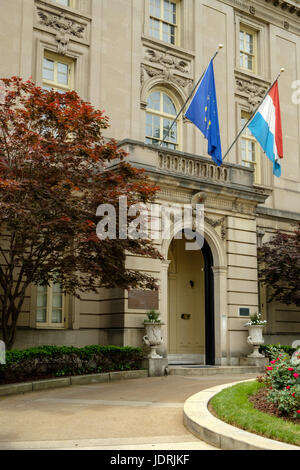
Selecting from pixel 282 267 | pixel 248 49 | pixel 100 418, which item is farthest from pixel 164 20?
pixel 100 418

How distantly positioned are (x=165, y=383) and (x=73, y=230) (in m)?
5.32

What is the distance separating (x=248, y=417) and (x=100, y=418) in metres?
2.99

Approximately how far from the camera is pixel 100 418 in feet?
34.1

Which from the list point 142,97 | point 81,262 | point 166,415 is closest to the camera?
point 166,415

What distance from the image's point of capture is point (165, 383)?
16.3 metres

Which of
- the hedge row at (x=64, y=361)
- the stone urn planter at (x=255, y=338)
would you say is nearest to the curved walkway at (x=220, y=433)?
the hedge row at (x=64, y=361)

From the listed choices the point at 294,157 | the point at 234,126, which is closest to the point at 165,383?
the point at 234,126

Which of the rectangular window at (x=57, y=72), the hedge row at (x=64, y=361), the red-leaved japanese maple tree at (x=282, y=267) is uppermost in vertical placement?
the rectangular window at (x=57, y=72)

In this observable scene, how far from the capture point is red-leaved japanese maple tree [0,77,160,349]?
14.1 meters

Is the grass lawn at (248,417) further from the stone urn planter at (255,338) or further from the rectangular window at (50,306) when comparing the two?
the stone urn planter at (255,338)

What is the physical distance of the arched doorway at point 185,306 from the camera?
23.9m

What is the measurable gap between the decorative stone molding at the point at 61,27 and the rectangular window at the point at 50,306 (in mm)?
8834
